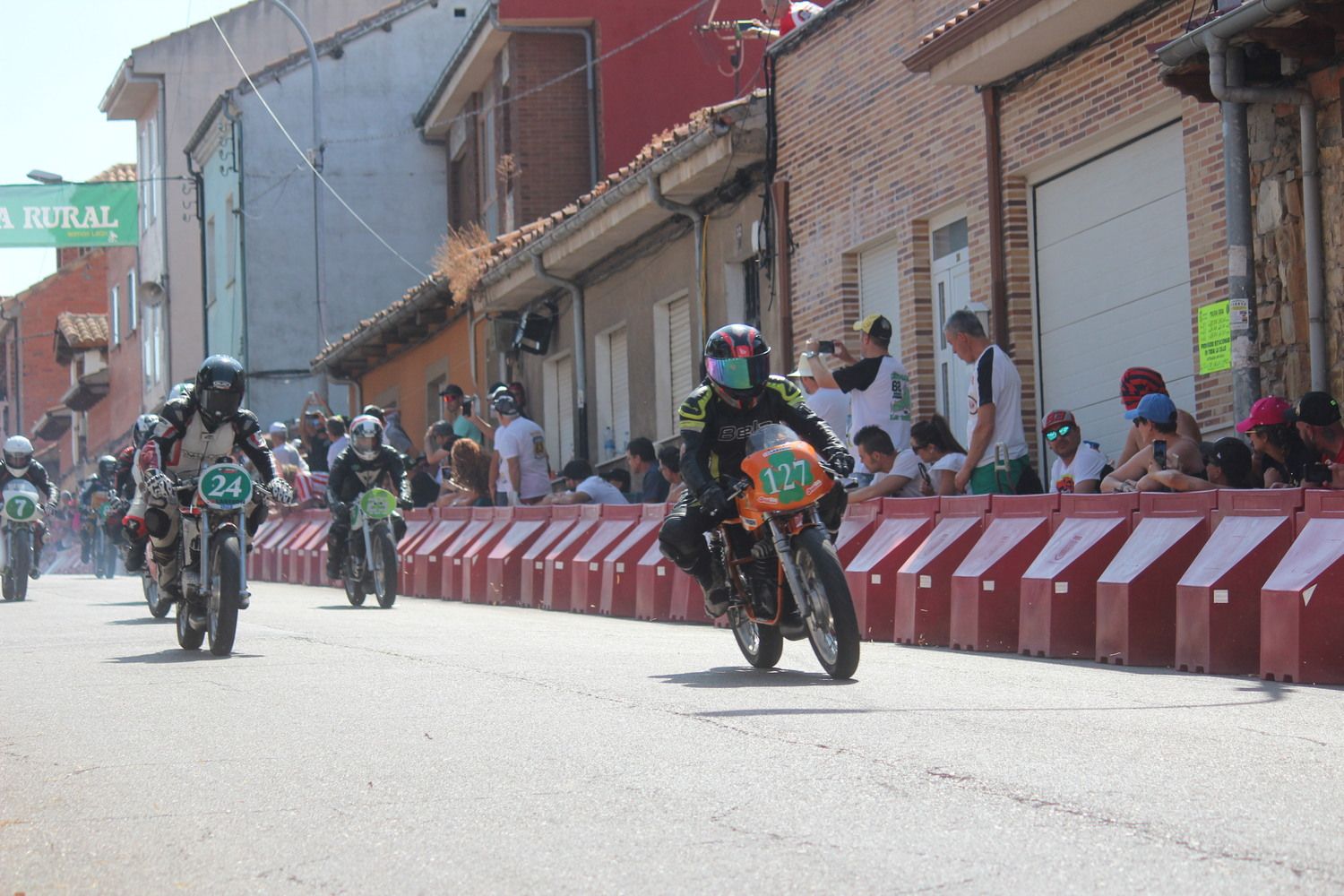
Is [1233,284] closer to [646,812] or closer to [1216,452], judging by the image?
[1216,452]

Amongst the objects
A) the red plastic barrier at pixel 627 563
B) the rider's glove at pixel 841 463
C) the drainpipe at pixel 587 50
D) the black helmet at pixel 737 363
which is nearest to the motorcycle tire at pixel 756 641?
the rider's glove at pixel 841 463

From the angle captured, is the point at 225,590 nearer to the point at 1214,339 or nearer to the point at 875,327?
the point at 875,327

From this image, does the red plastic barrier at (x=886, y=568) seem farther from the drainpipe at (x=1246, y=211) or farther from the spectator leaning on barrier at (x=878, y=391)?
the drainpipe at (x=1246, y=211)

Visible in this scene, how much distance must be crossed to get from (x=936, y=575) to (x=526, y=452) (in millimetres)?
10144

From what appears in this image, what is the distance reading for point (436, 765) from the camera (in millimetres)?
6934

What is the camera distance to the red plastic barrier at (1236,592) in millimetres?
9977

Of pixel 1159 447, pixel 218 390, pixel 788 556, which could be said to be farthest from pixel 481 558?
pixel 788 556

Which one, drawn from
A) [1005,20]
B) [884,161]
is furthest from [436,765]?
[884,161]

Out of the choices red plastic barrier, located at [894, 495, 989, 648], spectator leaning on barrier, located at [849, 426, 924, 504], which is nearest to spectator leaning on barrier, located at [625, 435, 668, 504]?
spectator leaning on barrier, located at [849, 426, 924, 504]

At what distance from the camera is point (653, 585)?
16.5 metres

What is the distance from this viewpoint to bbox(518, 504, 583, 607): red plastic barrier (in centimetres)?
1914

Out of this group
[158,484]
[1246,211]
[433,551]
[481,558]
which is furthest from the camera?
[433,551]

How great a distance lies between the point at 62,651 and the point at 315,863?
814 centimetres

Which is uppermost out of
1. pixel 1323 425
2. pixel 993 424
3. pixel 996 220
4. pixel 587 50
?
pixel 587 50
